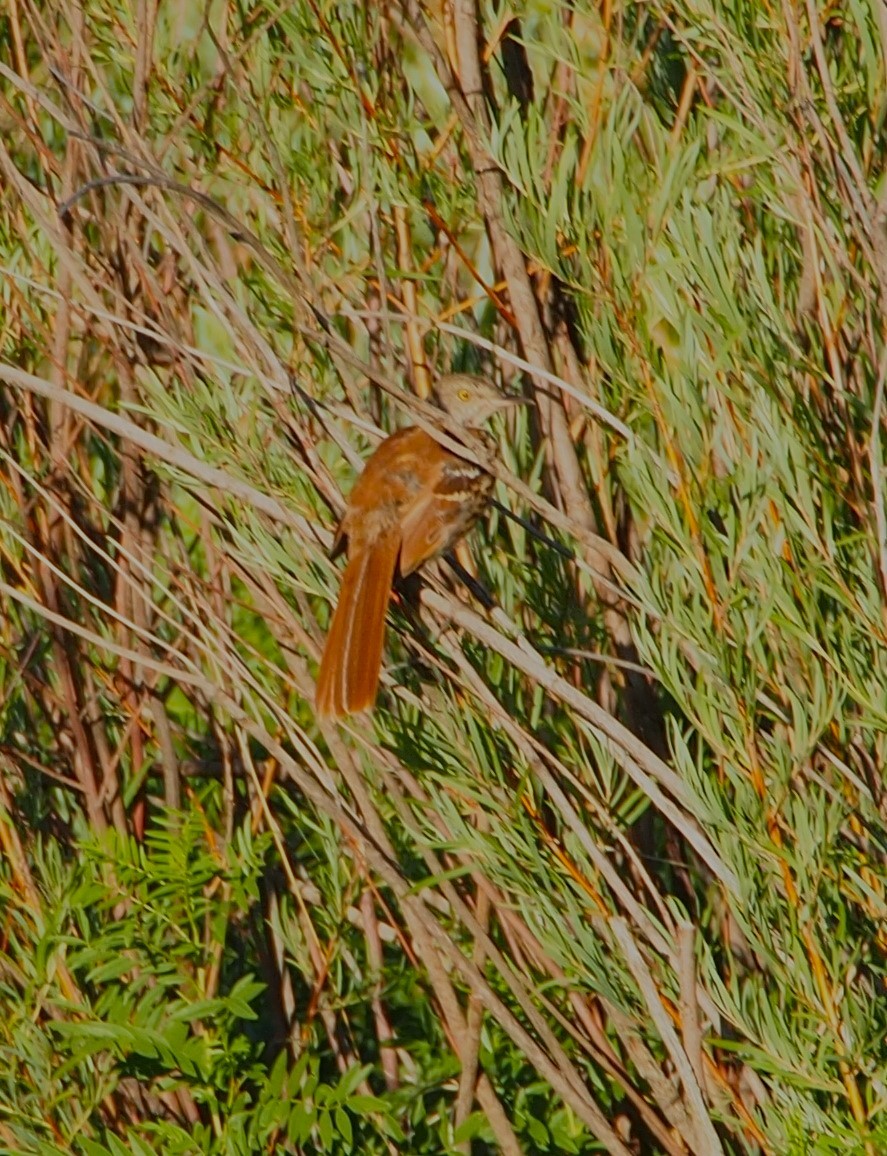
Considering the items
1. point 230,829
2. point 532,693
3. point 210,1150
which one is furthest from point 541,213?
point 210,1150

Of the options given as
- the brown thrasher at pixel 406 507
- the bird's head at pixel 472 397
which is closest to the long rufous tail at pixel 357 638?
the brown thrasher at pixel 406 507

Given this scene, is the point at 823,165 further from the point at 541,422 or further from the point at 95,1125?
the point at 95,1125

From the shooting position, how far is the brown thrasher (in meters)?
3.71

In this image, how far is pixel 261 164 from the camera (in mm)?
3904

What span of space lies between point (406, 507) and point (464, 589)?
250mm

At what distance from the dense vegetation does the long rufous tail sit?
0.07m

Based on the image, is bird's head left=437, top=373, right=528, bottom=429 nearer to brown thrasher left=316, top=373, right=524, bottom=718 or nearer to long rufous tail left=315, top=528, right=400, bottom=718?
brown thrasher left=316, top=373, right=524, bottom=718

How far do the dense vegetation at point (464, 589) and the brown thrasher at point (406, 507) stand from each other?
0.09m

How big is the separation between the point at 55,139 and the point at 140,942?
2.23 metres

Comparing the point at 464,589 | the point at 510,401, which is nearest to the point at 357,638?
the point at 464,589

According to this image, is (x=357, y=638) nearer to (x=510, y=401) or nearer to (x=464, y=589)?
(x=464, y=589)

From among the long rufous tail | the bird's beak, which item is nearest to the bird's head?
the bird's beak

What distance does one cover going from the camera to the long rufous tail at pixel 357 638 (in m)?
3.54

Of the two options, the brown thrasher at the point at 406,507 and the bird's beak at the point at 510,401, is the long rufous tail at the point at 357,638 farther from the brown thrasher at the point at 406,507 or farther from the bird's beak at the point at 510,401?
the bird's beak at the point at 510,401
